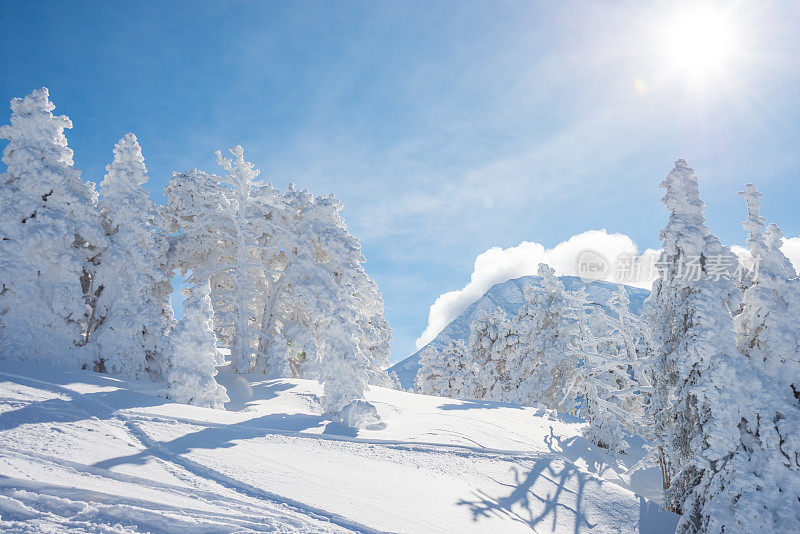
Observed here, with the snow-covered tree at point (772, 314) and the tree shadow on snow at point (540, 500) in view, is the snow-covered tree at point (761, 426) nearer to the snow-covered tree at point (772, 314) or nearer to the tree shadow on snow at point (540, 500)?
the snow-covered tree at point (772, 314)

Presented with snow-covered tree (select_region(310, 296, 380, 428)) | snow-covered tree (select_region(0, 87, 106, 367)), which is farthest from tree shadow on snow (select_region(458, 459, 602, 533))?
snow-covered tree (select_region(0, 87, 106, 367))

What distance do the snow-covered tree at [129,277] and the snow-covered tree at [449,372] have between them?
27013 mm

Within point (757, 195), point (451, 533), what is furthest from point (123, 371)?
point (757, 195)

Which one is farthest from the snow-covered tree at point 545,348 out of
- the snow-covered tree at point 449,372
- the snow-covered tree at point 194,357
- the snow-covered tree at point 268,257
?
the snow-covered tree at point 194,357

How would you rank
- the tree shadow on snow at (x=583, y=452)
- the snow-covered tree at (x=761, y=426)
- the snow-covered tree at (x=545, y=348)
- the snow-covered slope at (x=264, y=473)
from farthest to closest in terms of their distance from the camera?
the snow-covered tree at (x=545, y=348), the tree shadow on snow at (x=583, y=452), the snow-covered tree at (x=761, y=426), the snow-covered slope at (x=264, y=473)

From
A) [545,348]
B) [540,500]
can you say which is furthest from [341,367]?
[545,348]

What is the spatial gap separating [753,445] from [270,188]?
966 inches

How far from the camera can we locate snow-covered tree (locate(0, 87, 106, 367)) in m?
16.5

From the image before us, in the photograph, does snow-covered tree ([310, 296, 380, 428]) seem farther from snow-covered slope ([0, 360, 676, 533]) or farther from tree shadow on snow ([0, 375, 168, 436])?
tree shadow on snow ([0, 375, 168, 436])

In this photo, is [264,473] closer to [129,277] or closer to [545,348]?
[129,277]

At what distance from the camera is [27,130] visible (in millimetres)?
18234

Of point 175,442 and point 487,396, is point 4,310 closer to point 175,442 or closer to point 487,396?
point 175,442

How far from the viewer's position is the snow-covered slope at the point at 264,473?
620 centimetres

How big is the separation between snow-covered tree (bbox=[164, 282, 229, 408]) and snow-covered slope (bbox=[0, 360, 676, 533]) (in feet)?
4.57
